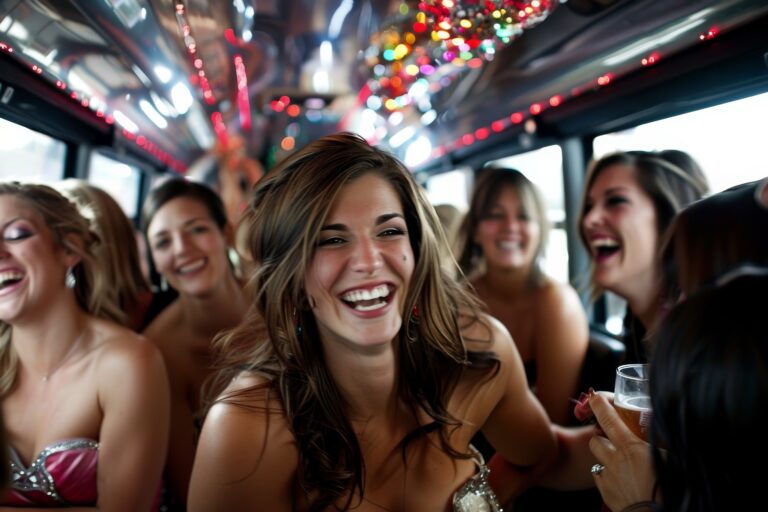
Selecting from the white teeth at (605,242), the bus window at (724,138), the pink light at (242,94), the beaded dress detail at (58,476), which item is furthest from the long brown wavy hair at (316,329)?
the pink light at (242,94)

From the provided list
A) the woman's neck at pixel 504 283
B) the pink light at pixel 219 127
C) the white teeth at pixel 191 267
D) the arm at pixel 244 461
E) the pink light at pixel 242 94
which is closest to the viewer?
the arm at pixel 244 461

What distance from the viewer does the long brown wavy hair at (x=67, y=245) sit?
1617 mm

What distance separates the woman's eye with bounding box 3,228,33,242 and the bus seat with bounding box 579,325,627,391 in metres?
1.78

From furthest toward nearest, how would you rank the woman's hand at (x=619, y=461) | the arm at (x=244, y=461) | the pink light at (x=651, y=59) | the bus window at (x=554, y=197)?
the bus window at (x=554, y=197)
the pink light at (x=651, y=59)
the arm at (x=244, y=461)
the woman's hand at (x=619, y=461)

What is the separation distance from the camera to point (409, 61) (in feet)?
10.5

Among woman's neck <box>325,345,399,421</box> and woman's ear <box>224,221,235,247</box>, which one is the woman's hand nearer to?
woman's neck <box>325,345,399,421</box>

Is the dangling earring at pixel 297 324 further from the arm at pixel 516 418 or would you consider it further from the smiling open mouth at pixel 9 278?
the smiling open mouth at pixel 9 278

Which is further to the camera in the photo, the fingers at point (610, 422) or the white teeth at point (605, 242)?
the white teeth at point (605, 242)

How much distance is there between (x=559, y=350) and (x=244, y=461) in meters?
1.31

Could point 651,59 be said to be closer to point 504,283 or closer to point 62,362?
point 504,283

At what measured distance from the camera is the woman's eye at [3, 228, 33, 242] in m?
1.52

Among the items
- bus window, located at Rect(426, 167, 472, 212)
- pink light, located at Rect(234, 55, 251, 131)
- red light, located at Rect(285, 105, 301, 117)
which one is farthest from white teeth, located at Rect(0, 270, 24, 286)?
red light, located at Rect(285, 105, 301, 117)

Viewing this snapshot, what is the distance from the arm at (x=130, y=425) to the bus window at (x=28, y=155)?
2.18 feet

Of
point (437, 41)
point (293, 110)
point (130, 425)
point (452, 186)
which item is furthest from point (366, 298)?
point (293, 110)
